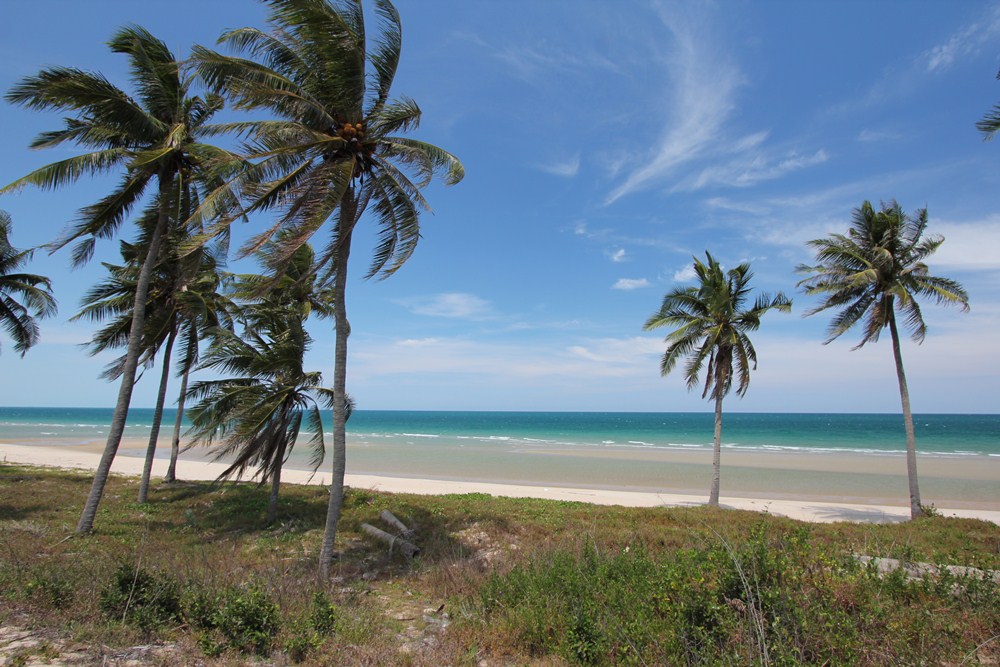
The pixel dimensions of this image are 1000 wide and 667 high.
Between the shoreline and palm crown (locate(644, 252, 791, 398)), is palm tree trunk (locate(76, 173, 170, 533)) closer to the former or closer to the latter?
the shoreline

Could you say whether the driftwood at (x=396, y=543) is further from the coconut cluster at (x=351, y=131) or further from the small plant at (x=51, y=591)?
the coconut cluster at (x=351, y=131)

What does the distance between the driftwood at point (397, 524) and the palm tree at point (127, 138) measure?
19.2 ft

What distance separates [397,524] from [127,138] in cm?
1061

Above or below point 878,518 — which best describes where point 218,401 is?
above

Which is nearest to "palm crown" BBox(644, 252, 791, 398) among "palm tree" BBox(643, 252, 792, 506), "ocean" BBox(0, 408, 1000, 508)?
"palm tree" BBox(643, 252, 792, 506)

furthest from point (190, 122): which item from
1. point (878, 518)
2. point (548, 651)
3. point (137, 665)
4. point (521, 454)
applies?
point (521, 454)

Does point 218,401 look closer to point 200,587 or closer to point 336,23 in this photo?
point 200,587

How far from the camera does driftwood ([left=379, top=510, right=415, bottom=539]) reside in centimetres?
1063

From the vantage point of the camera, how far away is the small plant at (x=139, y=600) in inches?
196

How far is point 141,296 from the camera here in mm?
10969

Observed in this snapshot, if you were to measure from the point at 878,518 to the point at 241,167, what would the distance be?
69.9ft

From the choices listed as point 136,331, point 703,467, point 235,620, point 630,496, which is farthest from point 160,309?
point 703,467

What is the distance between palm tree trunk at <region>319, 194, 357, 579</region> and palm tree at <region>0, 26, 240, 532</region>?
277 centimetres

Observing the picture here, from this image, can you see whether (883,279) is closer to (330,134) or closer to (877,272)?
(877,272)
